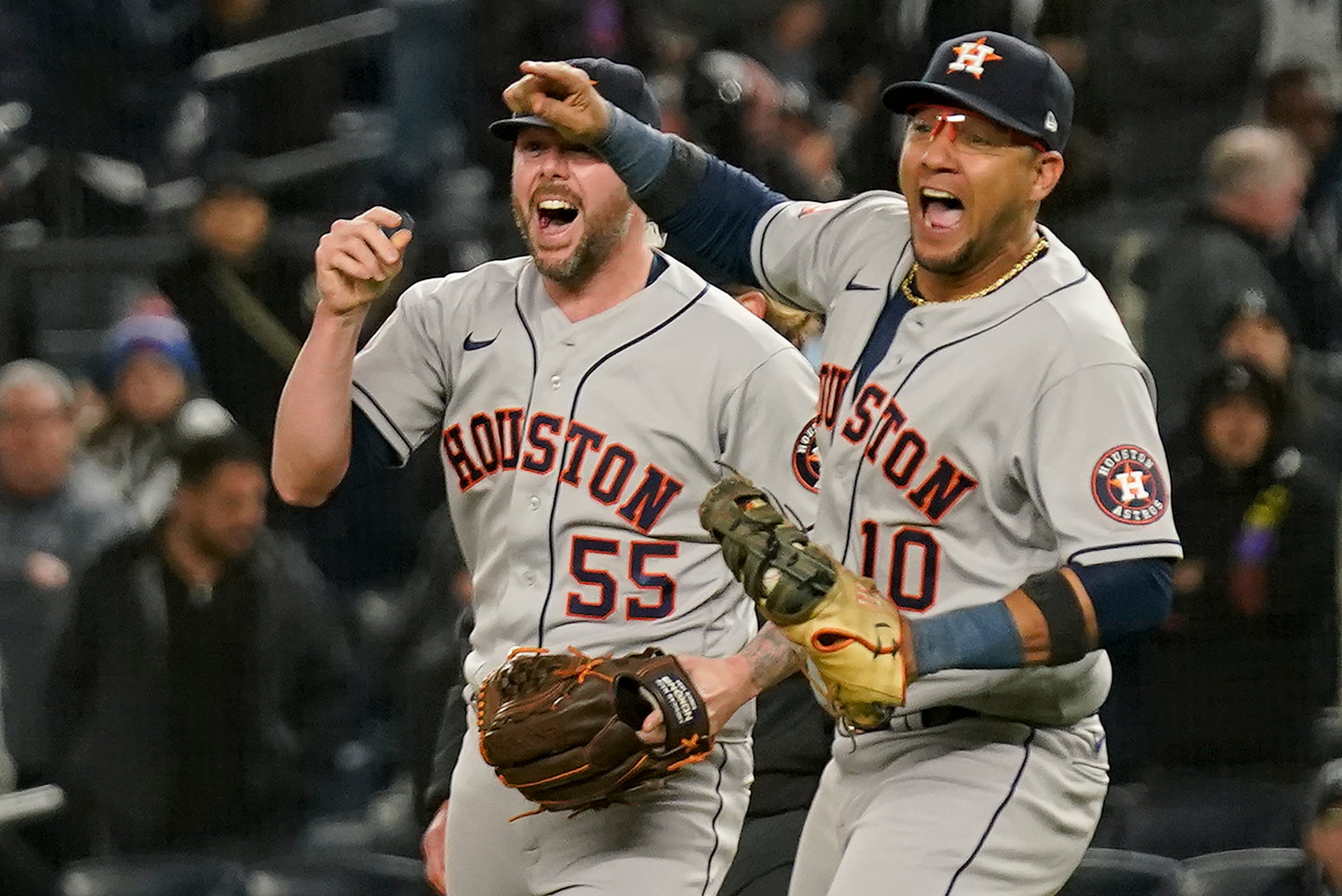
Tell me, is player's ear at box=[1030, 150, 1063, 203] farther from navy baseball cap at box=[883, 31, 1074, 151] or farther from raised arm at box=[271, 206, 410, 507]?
raised arm at box=[271, 206, 410, 507]

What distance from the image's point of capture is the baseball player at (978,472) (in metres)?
2.36

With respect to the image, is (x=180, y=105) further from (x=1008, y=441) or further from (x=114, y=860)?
(x=1008, y=441)

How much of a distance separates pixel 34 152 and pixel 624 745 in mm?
3045

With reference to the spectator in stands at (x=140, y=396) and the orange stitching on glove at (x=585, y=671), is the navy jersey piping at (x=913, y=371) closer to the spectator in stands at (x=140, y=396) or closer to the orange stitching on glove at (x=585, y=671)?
the orange stitching on glove at (x=585, y=671)

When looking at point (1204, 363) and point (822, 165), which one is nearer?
point (1204, 363)

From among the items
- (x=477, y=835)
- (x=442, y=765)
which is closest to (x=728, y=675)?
(x=477, y=835)

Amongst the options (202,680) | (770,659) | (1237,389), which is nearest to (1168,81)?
(1237,389)

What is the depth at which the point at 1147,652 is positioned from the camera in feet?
16.2

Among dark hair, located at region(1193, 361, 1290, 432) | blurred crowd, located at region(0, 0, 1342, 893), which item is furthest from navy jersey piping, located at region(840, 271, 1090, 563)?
dark hair, located at region(1193, 361, 1290, 432)

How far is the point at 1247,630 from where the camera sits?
4957 millimetres

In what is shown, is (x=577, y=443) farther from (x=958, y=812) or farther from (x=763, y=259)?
(x=958, y=812)

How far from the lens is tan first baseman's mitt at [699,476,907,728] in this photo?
86.3 inches

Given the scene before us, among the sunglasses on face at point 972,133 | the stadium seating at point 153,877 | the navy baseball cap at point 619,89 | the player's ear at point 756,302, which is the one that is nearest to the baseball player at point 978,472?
the sunglasses on face at point 972,133

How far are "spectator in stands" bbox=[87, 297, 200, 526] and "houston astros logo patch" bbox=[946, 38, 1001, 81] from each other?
2608mm
